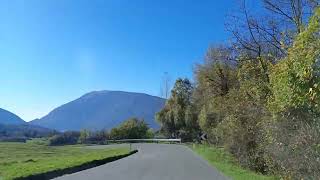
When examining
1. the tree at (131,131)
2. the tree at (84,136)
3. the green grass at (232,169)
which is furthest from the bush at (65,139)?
the green grass at (232,169)

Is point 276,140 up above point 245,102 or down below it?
below

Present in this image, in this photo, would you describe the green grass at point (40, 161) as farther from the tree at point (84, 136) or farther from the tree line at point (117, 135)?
the tree at point (84, 136)

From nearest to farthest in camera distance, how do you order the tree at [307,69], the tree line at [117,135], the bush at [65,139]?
1. the tree at [307,69]
2. the bush at [65,139]
3. the tree line at [117,135]

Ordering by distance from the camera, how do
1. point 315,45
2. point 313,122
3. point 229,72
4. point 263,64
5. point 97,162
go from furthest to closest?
point 229,72, point 97,162, point 263,64, point 313,122, point 315,45

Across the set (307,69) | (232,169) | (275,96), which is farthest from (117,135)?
(307,69)

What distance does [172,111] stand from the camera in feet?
Answer: 324

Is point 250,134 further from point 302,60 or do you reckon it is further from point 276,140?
point 302,60

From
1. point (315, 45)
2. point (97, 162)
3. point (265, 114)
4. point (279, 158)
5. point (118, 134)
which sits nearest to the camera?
point (315, 45)

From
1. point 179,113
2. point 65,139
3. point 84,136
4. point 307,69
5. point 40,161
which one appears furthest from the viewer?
point 84,136

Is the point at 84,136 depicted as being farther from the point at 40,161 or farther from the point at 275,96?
the point at 275,96

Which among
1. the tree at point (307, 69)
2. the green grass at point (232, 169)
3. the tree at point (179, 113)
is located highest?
the tree at point (179, 113)

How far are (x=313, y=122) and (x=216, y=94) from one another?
1334 inches

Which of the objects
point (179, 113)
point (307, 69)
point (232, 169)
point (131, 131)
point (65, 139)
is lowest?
point (232, 169)

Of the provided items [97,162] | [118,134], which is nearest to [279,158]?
[97,162]
